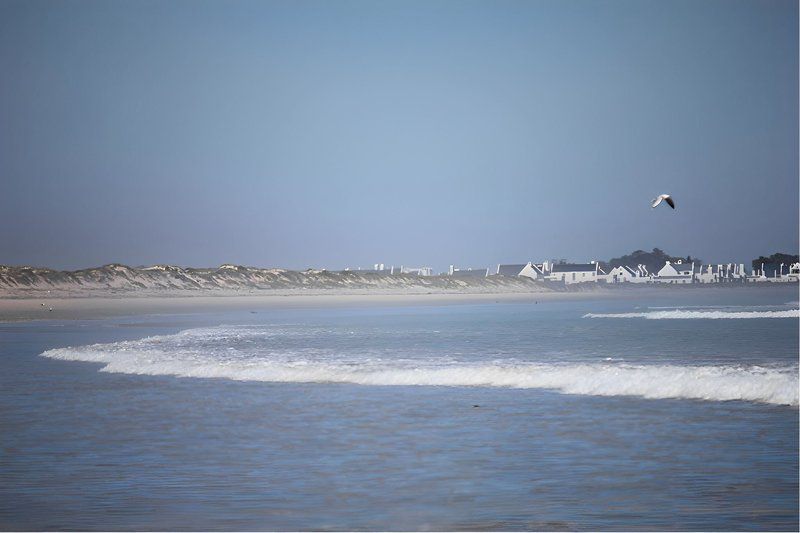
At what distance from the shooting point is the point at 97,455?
13094mm

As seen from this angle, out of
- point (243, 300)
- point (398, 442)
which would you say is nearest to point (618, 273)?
point (243, 300)

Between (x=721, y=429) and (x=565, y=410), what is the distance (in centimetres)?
303

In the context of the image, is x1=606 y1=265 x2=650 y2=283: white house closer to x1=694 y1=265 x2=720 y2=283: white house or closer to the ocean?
x1=694 y1=265 x2=720 y2=283: white house

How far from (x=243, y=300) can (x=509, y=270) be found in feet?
287

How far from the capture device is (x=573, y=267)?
182125mm

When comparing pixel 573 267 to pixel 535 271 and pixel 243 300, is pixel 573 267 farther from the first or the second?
pixel 243 300

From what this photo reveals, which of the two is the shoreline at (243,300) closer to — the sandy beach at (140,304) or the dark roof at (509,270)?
the sandy beach at (140,304)

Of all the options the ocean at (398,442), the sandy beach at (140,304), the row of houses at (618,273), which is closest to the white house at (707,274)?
the row of houses at (618,273)

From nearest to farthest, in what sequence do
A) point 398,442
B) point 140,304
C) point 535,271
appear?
point 398,442, point 140,304, point 535,271

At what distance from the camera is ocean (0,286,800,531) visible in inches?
386

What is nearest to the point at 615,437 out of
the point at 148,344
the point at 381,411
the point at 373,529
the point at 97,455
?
the point at 381,411

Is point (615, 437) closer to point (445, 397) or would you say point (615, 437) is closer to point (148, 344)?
point (445, 397)

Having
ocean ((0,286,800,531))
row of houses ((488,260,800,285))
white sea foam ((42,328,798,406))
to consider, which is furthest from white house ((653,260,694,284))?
white sea foam ((42,328,798,406))

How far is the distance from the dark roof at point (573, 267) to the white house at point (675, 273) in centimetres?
1620
